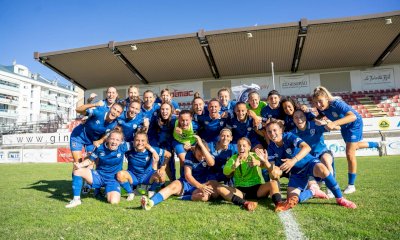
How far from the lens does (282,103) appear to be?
4.97 meters

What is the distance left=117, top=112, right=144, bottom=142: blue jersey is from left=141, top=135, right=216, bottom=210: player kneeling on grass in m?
1.55

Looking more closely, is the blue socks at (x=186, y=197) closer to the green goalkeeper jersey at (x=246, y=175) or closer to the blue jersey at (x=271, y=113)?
the green goalkeeper jersey at (x=246, y=175)

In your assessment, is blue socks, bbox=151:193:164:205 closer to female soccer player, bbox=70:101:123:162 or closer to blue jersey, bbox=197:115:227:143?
blue jersey, bbox=197:115:227:143

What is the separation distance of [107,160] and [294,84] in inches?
767

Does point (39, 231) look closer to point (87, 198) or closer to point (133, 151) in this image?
point (87, 198)

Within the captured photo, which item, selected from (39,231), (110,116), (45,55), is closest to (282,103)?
(110,116)

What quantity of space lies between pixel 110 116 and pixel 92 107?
46 cm

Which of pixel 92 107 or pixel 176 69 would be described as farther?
pixel 176 69

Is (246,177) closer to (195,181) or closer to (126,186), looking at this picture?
(195,181)

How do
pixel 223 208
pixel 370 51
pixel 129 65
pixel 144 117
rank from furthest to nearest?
pixel 129 65 < pixel 370 51 < pixel 144 117 < pixel 223 208

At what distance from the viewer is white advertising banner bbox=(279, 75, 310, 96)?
21.4 metres

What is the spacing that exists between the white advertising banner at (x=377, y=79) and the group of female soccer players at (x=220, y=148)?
1815 cm

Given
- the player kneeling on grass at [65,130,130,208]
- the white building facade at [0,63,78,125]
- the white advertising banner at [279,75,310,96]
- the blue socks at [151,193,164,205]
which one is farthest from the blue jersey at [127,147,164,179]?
the white building facade at [0,63,78,125]

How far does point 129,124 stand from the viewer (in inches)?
213
